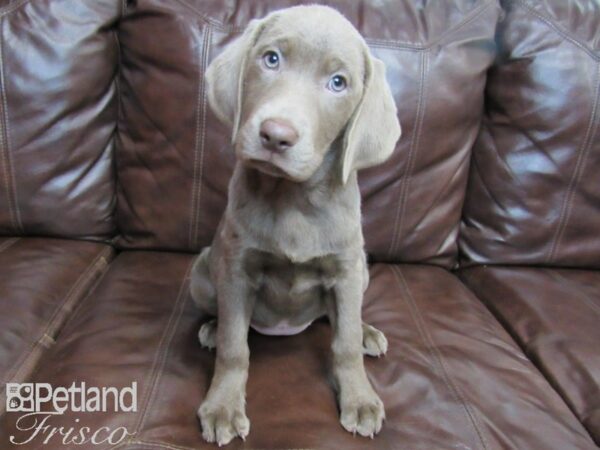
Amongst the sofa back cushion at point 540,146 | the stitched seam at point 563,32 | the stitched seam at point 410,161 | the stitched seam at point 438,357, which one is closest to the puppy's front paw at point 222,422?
the stitched seam at point 438,357

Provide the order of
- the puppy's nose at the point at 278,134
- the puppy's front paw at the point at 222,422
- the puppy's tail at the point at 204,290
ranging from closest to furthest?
the puppy's nose at the point at 278,134 → the puppy's front paw at the point at 222,422 → the puppy's tail at the point at 204,290

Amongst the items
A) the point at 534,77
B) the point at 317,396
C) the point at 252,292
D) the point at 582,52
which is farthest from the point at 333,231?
the point at 582,52

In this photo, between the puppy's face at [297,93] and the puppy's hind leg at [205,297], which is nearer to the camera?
the puppy's face at [297,93]

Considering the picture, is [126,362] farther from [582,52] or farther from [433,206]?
[582,52]

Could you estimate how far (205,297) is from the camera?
1.61 m

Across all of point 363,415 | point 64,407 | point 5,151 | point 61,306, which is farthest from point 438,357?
point 5,151

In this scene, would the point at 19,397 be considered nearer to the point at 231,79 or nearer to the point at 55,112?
the point at 231,79

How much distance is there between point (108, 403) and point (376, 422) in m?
0.62

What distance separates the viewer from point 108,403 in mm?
1270

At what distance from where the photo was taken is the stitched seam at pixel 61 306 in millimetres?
1349

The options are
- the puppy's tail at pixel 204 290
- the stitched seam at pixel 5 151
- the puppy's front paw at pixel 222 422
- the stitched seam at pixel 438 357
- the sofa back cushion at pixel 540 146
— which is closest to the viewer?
the puppy's front paw at pixel 222 422

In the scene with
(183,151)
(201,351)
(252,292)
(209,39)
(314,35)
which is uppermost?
(314,35)

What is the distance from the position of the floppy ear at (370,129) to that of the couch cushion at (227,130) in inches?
25.3

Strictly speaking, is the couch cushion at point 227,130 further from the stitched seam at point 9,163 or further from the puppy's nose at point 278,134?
the puppy's nose at point 278,134
